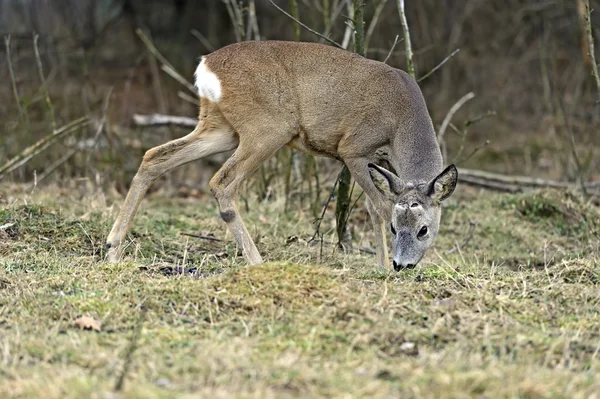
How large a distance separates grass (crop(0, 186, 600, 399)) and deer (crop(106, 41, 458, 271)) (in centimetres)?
50

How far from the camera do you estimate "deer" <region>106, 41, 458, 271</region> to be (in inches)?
257

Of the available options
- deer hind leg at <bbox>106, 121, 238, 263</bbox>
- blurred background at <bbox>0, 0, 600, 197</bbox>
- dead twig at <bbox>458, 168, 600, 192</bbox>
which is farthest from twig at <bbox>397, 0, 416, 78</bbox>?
dead twig at <bbox>458, 168, 600, 192</bbox>

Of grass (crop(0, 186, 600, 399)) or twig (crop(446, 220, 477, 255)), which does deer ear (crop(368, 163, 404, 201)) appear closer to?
grass (crop(0, 186, 600, 399))

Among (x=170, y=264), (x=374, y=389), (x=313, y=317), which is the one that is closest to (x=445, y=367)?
(x=374, y=389)

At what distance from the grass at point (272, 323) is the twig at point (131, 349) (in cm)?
2

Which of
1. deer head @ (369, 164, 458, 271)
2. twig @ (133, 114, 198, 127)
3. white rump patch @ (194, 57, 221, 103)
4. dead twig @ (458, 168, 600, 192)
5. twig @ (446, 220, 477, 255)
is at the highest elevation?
white rump patch @ (194, 57, 221, 103)

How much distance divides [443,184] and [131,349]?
306cm

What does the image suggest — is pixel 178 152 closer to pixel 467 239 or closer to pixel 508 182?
pixel 467 239

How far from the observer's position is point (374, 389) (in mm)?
3672

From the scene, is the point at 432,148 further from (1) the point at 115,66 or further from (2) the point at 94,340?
(1) the point at 115,66

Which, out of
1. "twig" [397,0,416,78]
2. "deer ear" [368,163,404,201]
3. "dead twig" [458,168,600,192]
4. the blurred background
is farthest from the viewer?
the blurred background

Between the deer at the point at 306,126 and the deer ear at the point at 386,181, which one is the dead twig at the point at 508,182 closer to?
the deer at the point at 306,126

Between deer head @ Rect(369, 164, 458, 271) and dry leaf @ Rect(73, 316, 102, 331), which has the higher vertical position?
dry leaf @ Rect(73, 316, 102, 331)

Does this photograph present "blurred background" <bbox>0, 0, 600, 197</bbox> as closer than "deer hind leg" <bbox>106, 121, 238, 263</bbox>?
No
